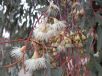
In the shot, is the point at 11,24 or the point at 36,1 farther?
the point at 11,24

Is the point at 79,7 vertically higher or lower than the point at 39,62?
higher

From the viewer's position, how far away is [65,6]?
1.40 meters

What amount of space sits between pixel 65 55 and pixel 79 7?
0.17 m

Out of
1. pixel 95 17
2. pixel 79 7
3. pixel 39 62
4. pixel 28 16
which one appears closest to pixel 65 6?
pixel 79 7

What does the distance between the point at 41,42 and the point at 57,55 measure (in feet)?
0.65

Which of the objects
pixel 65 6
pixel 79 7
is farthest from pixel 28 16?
pixel 79 7

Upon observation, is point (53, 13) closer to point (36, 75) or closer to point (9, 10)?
point (36, 75)

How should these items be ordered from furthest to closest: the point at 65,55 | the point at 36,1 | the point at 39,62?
the point at 36,1, the point at 65,55, the point at 39,62

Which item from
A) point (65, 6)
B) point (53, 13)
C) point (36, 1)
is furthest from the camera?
point (36, 1)

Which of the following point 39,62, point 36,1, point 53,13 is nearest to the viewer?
point 39,62

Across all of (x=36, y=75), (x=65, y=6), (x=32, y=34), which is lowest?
(x=36, y=75)

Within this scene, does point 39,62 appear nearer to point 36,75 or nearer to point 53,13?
point 36,75

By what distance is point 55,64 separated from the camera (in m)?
0.99

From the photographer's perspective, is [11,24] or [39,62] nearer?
[39,62]
